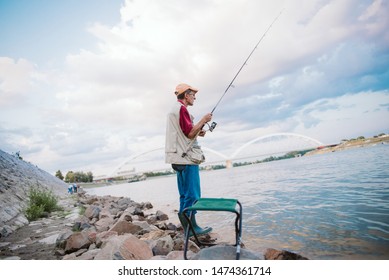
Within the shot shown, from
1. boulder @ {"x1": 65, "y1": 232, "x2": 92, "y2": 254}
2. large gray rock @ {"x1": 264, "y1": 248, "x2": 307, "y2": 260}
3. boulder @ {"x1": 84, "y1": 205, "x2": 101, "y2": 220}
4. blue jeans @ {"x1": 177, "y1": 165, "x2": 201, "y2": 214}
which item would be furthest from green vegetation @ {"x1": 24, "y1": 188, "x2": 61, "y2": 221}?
large gray rock @ {"x1": 264, "y1": 248, "x2": 307, "y2": 260}

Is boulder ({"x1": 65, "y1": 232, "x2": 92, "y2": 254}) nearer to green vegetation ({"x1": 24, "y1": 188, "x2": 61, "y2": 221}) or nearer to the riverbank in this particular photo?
green vegetation ({"x1": 24, "y1": 188, "x2": 61, "y2": 221})

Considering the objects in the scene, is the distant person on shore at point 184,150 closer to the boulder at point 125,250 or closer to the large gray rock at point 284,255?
the boulder at point 125,250

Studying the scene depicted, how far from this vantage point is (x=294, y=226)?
3.31m

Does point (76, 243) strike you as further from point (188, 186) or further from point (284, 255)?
point (284, 255)

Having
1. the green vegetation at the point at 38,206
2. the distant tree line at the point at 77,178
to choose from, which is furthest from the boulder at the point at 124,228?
the distant tree line at the point at 77,178

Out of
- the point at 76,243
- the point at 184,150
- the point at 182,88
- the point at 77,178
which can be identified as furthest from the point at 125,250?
the point at 77,178

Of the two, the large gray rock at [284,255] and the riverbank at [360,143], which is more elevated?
the riverbank at [360,143]

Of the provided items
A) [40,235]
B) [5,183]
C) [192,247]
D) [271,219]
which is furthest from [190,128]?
[5,183]

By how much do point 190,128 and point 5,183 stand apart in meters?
5.66

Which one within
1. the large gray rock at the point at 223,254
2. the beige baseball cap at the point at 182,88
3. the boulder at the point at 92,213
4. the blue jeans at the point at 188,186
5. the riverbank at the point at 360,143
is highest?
the riverbank at the point at 360,143

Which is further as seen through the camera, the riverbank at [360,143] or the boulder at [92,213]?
the riverbank at [360,143]

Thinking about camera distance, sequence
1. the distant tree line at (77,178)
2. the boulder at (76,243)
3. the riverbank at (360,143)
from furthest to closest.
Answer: the distant tree line at (77,178), the riverbank at (360,143), the boulder at (76,243)

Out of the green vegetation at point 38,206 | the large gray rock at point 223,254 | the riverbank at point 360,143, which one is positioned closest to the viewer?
the large gray rock at point 223,254
